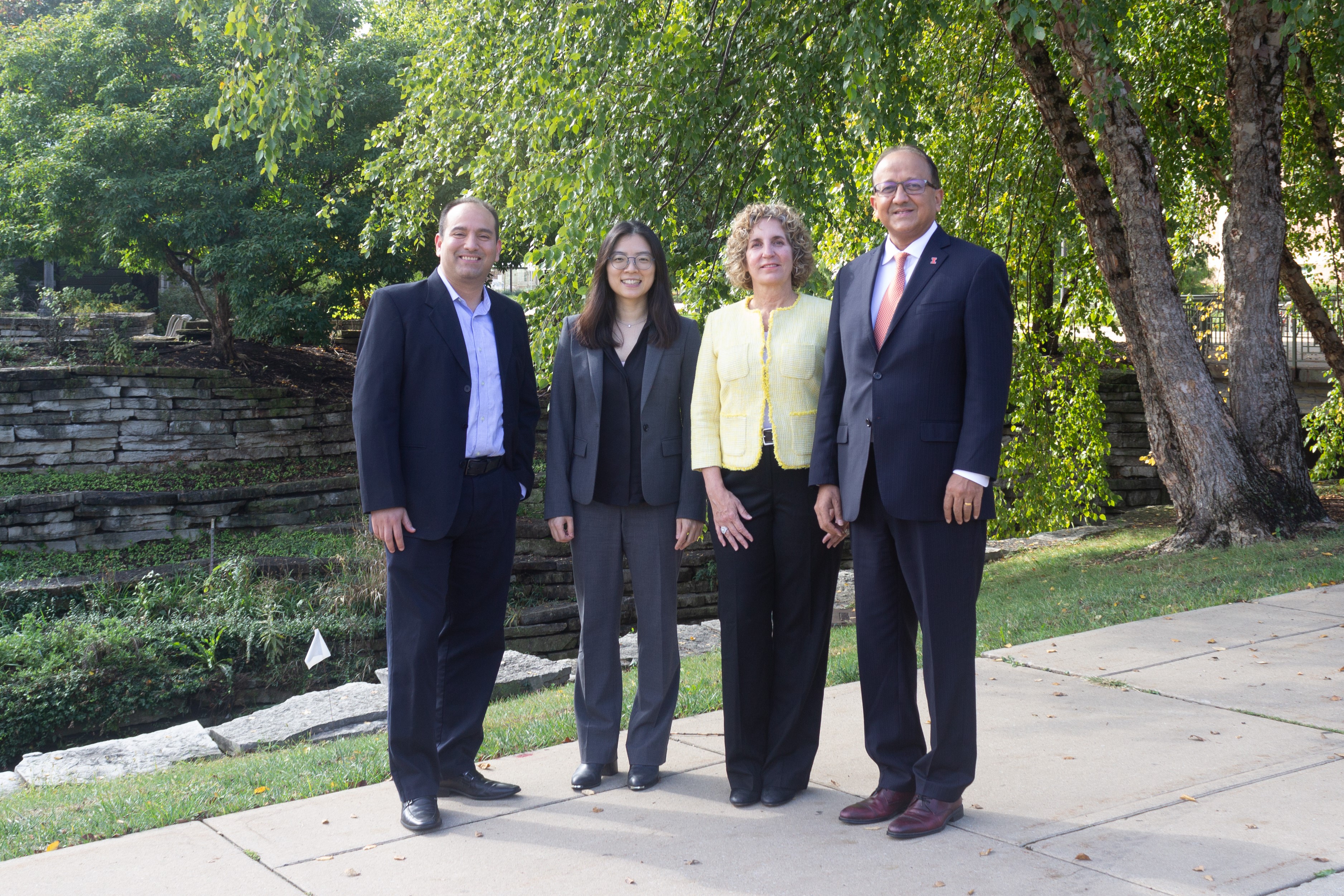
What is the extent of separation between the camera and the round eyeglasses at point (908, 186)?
3164 mm

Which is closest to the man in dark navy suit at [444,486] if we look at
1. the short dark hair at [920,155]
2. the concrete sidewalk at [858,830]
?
the concrete sidewalk at [858,830]

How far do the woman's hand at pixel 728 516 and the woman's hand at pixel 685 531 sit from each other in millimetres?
212

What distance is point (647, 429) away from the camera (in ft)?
11.8

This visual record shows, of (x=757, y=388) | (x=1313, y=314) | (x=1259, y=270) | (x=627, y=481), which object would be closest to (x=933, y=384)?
(x=757, y=388)

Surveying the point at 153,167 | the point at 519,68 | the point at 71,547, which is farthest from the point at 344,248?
the point at 519,68

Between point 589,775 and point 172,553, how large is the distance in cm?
1042

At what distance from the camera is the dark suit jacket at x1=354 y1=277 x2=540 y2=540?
3.37m

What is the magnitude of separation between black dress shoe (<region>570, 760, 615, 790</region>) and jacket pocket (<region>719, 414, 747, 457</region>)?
116cm

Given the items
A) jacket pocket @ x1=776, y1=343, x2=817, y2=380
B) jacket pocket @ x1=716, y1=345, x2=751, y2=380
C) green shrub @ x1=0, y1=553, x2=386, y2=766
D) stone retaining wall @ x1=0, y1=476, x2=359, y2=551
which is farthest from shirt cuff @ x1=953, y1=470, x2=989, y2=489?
stone retaining wall @ x1=0, y1=476, x2=359, y2=551

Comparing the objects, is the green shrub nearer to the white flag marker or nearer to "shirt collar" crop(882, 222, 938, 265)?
the white flag marker

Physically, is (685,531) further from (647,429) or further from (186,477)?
(186,477)

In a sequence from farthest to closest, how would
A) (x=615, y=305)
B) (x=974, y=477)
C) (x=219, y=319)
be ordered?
(x=219, y=319), (x=615, y=305), (x=974, y=477)

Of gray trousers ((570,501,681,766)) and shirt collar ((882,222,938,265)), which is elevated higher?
shirt collar ((882,222,938,265))

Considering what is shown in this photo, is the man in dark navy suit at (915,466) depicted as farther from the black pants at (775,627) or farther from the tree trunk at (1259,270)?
the tree trunk at (1259,270)
